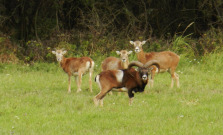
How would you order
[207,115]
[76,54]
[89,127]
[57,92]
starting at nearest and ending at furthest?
[89,127] → [207,115] → [57,92] → [76,54]

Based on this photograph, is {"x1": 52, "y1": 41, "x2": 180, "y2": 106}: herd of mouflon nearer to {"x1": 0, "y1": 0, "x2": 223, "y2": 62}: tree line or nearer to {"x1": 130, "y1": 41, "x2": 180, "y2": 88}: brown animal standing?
{"x1": 130, "y1": 41, "x2": 180, "y2": 88}: brown animal standing

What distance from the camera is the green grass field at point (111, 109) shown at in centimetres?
895

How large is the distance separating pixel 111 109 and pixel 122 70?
4.74 feet

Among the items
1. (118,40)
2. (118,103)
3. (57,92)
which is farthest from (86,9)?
(118,103)

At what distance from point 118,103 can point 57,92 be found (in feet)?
8.50

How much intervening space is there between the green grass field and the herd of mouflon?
41 cm

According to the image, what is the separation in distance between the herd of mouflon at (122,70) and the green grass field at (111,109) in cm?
41

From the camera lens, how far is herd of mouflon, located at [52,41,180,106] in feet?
36.7

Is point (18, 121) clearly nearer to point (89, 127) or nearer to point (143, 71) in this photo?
point (89, 127)

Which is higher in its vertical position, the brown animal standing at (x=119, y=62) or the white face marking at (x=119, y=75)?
the brown animal standing at (x=119, y=62)

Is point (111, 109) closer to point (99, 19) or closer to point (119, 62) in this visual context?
point (119, 62)

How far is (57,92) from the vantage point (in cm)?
1328

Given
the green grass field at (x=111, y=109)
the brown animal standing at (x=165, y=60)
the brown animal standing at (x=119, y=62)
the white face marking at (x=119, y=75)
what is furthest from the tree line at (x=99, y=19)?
the white face marking at (x=119, y=75)

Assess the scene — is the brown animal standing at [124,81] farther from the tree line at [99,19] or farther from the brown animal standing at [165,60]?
the tree line at [99,19]
